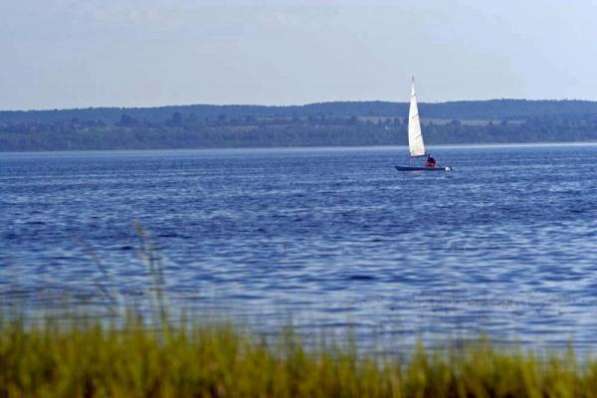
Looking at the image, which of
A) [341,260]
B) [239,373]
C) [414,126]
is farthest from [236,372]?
[414,126]

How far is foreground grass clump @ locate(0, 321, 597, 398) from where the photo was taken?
11969mm

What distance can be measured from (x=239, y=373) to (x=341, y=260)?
67.7ft

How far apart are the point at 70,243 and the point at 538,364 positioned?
27833 mm

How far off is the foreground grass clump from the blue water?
5.82ft

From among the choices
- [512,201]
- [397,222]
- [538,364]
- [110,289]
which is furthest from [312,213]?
[538,364]

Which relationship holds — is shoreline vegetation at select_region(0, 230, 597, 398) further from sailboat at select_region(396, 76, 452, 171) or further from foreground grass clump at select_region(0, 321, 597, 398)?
sailboat at select_region(396, 76, 452, 171)

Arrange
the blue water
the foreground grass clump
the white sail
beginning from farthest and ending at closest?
the white sail
the blue water
the foreground grass clump

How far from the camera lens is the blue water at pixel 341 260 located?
859 inches

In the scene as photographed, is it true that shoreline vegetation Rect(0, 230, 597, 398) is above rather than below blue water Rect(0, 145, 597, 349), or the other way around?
above

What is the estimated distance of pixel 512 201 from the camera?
207 ft

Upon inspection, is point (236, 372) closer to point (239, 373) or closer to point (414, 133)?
point (239, 373)

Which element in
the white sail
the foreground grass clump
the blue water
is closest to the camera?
the foreground grass clump

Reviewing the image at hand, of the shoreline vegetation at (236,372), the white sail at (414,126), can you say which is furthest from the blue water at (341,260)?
the white sail at (414,126)

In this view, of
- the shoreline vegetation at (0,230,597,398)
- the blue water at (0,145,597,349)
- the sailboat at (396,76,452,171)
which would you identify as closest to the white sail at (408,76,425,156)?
the sailboat at (396,76,452,171)
